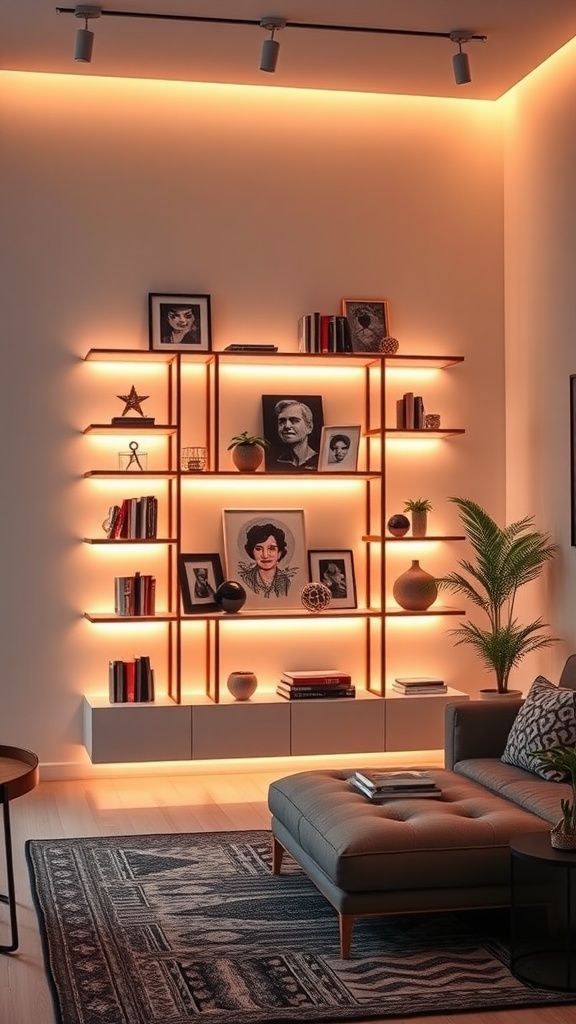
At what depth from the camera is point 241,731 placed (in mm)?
6191

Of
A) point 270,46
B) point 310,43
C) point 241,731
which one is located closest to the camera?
point 270,46

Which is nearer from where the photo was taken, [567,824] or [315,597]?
[567,824]

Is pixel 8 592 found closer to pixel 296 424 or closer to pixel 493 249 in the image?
pixel 296 424

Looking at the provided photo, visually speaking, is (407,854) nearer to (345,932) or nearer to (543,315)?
(345,932)

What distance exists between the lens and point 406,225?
22.4 ft

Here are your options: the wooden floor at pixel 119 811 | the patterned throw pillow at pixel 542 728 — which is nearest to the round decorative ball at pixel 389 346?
the wooden floor at pixel 119 811

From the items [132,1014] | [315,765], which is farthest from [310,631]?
[132,1014]

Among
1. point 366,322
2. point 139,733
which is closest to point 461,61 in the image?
point 366,322

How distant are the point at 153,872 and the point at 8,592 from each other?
80.4 inches

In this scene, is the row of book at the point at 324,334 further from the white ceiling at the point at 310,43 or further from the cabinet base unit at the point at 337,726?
the cabinet base unit at the point at 337,726

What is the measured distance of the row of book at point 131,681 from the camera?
6.18 meters

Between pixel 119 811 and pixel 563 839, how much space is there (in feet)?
8.71

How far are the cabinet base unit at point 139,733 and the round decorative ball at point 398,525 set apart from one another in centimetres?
143

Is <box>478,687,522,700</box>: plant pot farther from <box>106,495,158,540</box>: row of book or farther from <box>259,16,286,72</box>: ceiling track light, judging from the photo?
<box>259,16,286,72</box>: ceiling track light
